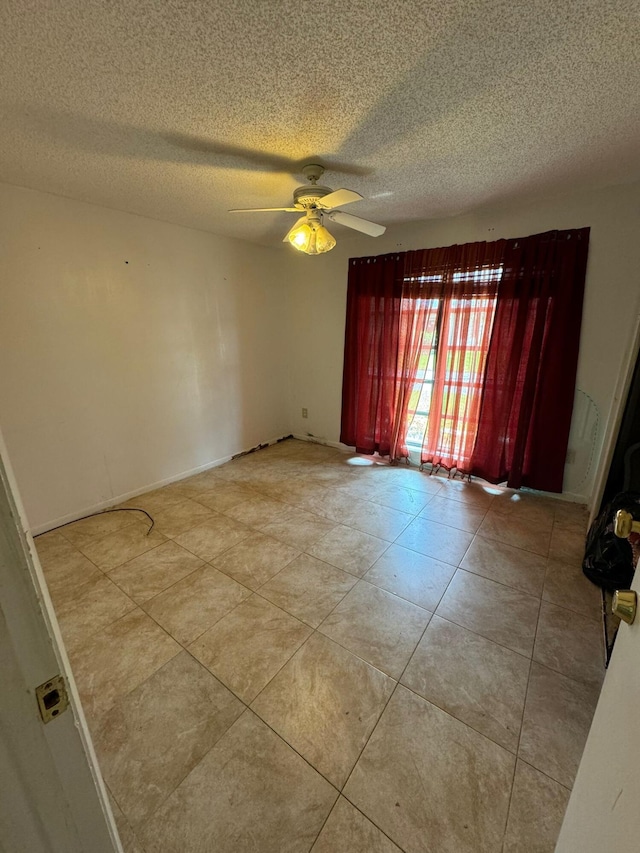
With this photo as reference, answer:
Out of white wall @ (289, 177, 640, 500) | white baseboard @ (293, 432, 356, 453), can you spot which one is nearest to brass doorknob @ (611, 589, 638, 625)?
white wall @ (289, 177, 640, 500)

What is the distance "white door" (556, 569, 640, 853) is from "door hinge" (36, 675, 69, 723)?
832mm

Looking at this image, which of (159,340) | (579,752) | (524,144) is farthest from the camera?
(159,340)

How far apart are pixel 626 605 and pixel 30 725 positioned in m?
0.99

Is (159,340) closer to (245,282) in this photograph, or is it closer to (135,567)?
(245,282)

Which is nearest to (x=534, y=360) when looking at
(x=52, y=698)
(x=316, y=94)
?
(x=316, y=94)

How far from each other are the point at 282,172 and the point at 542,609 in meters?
2.84

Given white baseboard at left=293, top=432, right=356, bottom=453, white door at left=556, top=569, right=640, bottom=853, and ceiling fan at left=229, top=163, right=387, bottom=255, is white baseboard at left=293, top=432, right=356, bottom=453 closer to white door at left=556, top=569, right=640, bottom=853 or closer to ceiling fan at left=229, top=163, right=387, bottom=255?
ceiling fan at left=229, top=163, right=387, bottom=255

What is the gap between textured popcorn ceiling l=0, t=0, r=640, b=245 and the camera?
1003 mm

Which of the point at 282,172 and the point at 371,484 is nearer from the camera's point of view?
the point at 282,172

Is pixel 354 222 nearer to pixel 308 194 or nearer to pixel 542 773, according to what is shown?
pixel 308 194

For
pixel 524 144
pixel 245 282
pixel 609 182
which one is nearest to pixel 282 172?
pixel 524 144

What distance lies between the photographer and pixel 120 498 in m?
2.89

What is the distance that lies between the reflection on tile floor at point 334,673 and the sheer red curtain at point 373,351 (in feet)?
3.93

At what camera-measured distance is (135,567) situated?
83.4 inches
